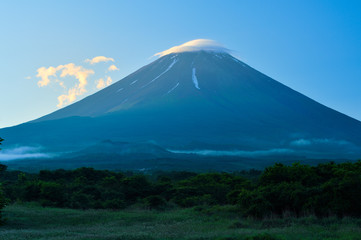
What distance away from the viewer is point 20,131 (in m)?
112

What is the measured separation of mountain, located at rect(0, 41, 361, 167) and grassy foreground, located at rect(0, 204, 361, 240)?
2685 inches

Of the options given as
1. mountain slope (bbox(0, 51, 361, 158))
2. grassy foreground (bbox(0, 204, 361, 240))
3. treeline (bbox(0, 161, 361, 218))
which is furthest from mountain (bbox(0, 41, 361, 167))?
grassy foreground (bbox(0, 204, 361, 240))

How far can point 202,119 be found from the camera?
100625mm

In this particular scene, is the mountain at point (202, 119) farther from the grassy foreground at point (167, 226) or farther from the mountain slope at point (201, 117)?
the grassy foreground at point (167, 226)

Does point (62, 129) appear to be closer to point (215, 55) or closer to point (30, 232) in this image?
point (215, 55)

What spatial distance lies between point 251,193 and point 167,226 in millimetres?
3829

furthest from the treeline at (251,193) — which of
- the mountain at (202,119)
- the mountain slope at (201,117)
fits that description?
the mountain slope at (201,117)

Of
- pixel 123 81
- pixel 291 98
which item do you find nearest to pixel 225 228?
pixel 291 98

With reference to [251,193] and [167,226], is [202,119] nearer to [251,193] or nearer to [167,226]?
[251,193]

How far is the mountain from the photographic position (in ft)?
301

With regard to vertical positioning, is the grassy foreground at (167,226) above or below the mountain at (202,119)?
below

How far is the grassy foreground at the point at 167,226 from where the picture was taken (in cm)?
1180

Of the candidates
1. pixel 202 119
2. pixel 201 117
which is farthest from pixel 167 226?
pixel 201 117

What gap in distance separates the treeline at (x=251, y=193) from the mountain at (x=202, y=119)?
195 ft
